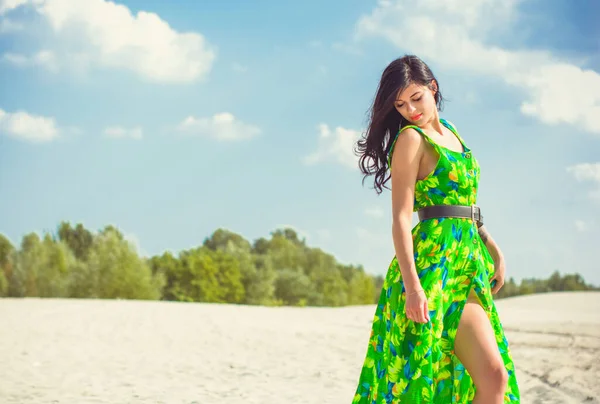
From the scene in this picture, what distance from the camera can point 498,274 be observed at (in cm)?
306

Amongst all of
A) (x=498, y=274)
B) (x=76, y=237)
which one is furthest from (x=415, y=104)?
(x=76, y=237)

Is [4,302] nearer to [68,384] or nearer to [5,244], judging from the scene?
[68,384]

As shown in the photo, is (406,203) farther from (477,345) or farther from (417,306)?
(477,345)

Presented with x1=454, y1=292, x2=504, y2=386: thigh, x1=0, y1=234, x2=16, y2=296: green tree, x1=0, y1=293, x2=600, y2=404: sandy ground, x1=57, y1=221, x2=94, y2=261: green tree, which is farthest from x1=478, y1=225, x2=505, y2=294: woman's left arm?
x1=57, y1=221, x2=94, y2=261: green tree

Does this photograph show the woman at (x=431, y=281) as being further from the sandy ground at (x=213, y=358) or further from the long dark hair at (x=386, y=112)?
the sandy ground at (x=213, y=358)

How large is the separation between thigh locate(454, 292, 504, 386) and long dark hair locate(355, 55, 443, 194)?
0.72 m

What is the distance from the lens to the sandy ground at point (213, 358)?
5.94 m

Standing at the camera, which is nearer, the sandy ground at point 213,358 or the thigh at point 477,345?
the thigh at point 477,345

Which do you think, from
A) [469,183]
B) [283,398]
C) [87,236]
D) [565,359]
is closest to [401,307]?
[469,183]

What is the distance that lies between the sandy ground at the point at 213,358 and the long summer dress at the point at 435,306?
2921mm

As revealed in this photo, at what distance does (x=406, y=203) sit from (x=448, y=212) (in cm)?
21

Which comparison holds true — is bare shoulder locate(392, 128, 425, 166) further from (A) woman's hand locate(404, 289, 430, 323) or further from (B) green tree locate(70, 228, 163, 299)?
(B) green tree locate(70, 228, 163, 299)

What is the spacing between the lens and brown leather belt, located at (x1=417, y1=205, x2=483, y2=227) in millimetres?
2775

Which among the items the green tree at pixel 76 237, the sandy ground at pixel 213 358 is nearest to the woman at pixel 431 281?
the sandy ground at pixel 213 358
